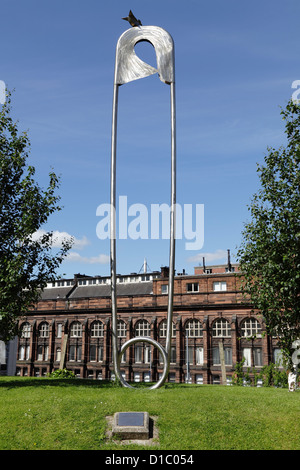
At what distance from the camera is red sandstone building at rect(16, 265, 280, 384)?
52.8 metres

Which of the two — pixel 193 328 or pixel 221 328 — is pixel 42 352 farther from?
pixel 221 328

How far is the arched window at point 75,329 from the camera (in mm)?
62278

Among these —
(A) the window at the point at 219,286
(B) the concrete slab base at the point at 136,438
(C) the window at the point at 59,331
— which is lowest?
(B) the concrete slab base at the point at 136,438

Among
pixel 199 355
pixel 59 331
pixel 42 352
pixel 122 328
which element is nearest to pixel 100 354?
pixel 122 328

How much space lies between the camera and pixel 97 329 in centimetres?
6075

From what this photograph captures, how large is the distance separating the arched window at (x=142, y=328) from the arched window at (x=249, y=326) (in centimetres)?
1254

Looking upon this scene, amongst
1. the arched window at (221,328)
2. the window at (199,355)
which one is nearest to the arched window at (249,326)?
the arched window at (221,328)

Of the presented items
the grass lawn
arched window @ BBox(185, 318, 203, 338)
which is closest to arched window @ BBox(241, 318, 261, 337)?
arched window @ BBox(185, 318, 203, 338)

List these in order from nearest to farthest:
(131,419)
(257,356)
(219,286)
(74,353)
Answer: (131,419) < (257,356) < (219,286) < (74,353)

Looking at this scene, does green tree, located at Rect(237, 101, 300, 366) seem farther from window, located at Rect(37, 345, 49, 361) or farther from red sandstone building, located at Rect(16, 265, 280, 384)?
window, located at Rect(37, 345, 49, 361)

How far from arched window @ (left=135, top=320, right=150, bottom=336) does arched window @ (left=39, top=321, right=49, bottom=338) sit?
48.0ft

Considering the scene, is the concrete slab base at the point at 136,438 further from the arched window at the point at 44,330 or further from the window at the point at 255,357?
the arched window at the point at 44,330

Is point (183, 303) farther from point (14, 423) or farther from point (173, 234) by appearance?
point (14, 423)

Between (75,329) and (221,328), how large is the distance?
21.2 metres
